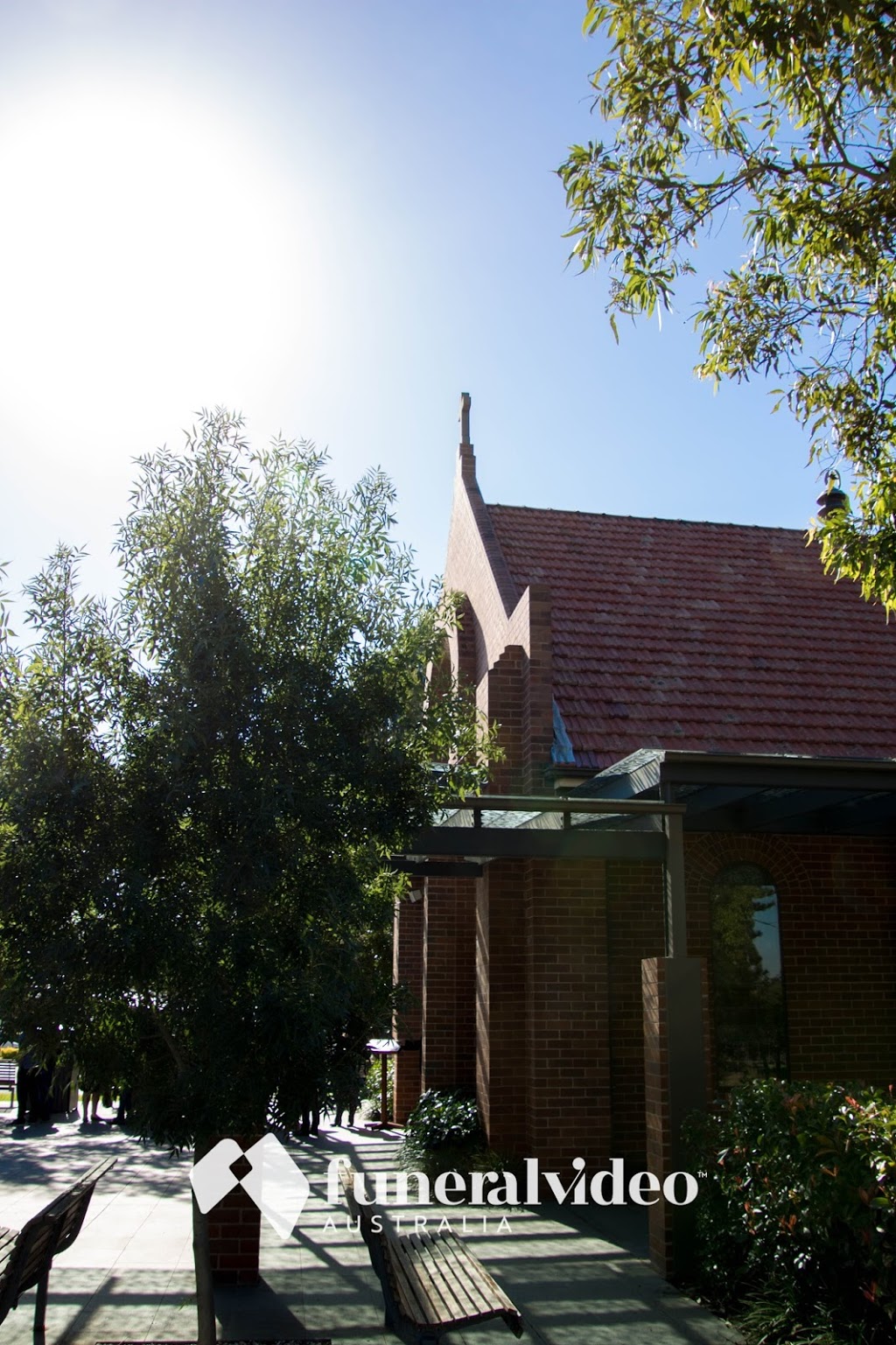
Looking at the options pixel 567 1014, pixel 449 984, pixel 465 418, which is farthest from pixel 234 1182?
pixel 465 418

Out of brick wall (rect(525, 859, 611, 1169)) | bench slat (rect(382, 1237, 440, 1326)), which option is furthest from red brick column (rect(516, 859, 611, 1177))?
bench slat (rect(382, 1237, 440, 1326))

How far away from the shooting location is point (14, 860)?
5.12m

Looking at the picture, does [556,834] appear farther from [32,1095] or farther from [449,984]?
[32,1095]

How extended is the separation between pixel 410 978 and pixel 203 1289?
10088mm

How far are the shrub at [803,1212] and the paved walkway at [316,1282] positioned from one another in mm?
367

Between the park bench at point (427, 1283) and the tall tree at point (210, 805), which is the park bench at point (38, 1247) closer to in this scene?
the tall tree at point (210, 805)

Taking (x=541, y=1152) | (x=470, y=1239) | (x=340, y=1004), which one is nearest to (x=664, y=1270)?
(x=470, y=1239)

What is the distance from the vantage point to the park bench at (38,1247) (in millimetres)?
5234

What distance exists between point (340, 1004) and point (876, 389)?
19.2 ft

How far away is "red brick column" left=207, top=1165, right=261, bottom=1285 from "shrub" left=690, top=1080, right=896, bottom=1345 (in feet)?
9.59

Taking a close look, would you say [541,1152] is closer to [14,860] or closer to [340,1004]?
[340,1004]

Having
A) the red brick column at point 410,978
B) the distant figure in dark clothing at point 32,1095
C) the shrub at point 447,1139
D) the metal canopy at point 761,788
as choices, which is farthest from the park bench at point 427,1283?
the distant figure in dark clothing at point 32,1095

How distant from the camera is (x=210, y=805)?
212 inches

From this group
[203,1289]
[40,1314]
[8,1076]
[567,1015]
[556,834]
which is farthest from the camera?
[8,1076]
